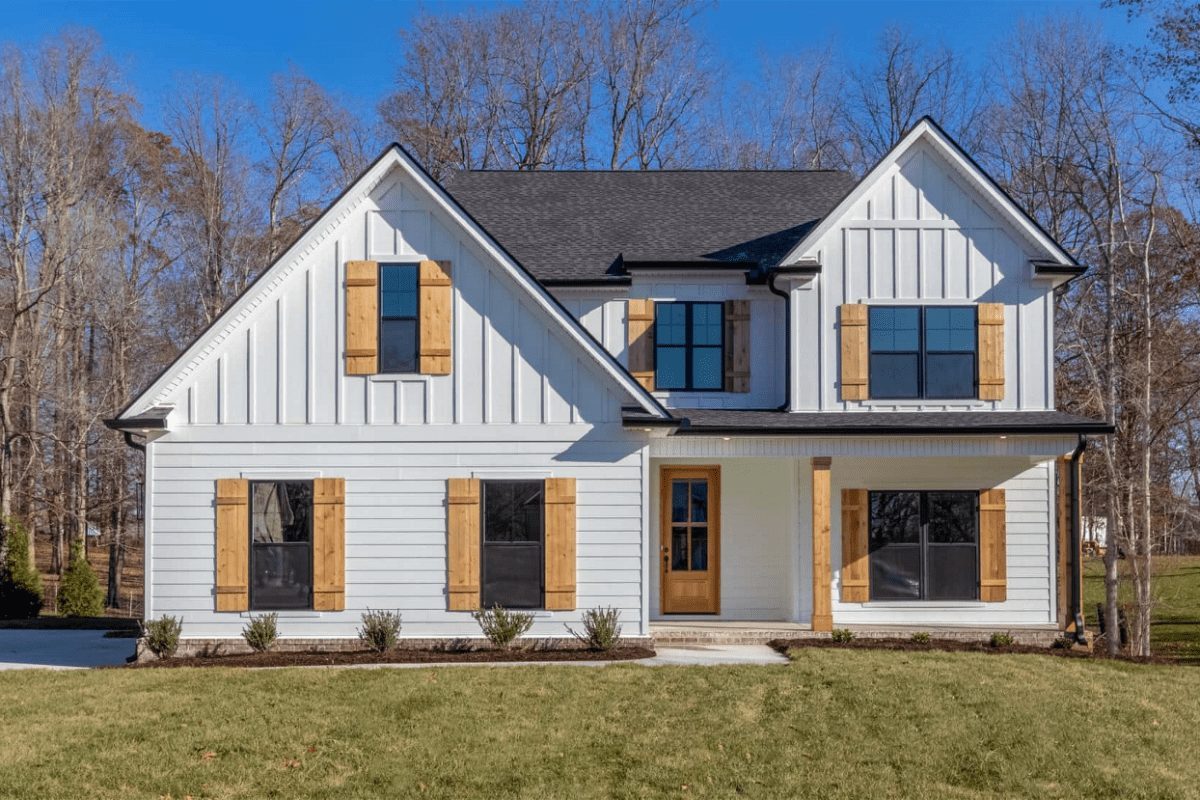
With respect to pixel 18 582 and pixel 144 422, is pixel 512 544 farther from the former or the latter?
pixel 18 582

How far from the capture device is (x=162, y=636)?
12148 mm

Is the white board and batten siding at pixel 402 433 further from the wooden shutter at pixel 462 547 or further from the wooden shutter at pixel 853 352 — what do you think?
the wooden shutter at pixel 853 352

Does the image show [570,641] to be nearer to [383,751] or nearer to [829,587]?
[829,587]

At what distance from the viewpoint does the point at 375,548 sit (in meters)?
12.7

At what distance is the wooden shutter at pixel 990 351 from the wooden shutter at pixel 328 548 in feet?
29.3

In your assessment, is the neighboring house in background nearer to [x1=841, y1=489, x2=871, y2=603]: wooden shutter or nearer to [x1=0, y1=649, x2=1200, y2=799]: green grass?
[x1=841, y1=489, x2=871, y2=603]: wooden shutter

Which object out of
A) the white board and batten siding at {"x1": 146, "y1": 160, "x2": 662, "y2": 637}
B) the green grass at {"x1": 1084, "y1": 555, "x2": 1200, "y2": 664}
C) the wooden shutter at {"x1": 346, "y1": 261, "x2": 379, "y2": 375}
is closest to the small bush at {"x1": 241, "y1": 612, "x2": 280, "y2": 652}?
the white board and batten siding at {"x1": 146, "y1": 160, "x2": 662, "y2": 637}

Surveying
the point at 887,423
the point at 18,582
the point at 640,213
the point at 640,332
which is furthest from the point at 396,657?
the point at 18,582

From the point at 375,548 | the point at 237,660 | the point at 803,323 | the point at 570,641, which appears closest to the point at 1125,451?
the point at 803,323

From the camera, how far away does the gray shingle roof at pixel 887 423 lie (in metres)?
13.2

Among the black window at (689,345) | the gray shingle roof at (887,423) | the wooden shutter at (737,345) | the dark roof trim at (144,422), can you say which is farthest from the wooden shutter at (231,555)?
the wooden shutter at (737,345)

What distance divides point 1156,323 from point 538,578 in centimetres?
1534

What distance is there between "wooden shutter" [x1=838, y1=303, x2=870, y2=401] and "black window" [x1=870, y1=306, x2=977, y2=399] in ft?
0.56

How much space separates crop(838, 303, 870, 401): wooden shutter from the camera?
1418 cm
